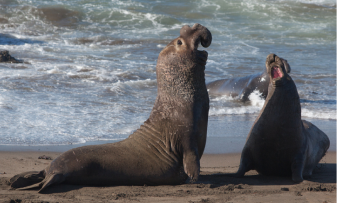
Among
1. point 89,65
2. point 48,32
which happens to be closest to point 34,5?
point 48,32

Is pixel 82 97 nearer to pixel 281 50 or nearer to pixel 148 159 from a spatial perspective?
pixel 148 159

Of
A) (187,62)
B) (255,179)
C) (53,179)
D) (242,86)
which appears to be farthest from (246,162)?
(242,86)

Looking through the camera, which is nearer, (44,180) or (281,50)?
(44,180)

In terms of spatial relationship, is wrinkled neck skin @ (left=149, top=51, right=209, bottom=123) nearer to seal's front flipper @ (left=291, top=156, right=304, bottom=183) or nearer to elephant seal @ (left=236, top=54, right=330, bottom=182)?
elephant seal @ (left=236, top=54, right=330, bottom=182)

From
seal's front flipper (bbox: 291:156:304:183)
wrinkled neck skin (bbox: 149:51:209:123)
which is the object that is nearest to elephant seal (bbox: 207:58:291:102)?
seal's front flipper (bbox: 291:156:304:183)

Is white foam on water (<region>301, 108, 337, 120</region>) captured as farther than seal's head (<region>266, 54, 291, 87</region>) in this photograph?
Yes

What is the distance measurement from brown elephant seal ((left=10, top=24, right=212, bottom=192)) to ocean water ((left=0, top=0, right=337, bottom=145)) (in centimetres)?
235

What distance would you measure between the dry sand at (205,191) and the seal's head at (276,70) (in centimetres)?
122

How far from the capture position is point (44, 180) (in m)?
4.41

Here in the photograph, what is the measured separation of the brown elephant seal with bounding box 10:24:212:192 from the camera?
447 centimetres

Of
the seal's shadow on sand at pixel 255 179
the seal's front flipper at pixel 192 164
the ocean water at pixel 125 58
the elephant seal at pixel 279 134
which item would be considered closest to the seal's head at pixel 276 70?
the elephant seal at pixel 279 134

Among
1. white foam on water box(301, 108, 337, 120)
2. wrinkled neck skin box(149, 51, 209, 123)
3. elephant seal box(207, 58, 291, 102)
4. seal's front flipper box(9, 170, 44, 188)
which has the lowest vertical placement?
seal's front flipper box(9, 170, 44, 188)

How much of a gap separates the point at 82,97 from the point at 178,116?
19.4ft

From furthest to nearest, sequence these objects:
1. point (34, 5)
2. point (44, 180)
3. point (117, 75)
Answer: point (34, 5) < point (117, 75) < point (44, 180)
